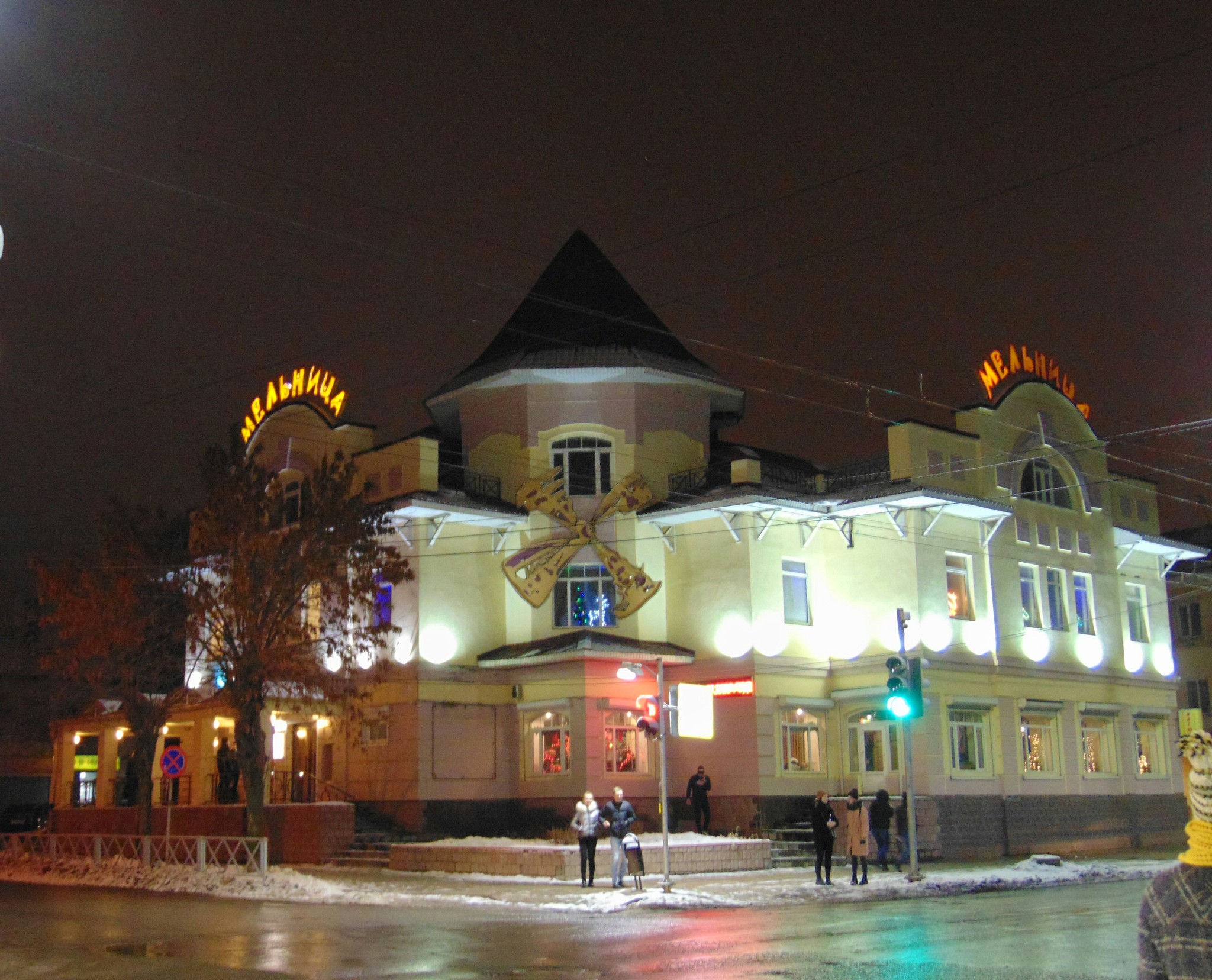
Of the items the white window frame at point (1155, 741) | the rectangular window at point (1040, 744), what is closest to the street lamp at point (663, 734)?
the rectangular window at point (1040, 744)

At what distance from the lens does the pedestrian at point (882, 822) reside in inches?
1104

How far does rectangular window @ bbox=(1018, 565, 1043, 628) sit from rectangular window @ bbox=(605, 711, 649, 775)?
11424mm

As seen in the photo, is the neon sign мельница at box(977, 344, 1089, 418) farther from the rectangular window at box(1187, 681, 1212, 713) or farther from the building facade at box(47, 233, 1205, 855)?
the rectangular window at box(1187, 681, 1212, 713)

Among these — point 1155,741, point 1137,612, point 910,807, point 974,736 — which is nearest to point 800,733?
point 974,736

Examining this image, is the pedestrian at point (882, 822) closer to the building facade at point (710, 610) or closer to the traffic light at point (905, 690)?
the traffic light at point (905, 690)

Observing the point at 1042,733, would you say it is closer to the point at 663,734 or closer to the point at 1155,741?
the point at 1155,741

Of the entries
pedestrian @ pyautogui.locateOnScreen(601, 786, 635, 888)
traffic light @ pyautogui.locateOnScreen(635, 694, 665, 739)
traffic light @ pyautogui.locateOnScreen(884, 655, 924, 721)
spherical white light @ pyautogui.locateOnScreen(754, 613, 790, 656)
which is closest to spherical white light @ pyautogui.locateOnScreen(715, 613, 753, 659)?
spherical white light @ pyautogui.locateOnScreen(754, 613, 790, 656)

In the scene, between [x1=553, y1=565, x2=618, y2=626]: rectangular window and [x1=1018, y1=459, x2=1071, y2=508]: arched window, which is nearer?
[x1=553, y1=565, x2=618, y2=626]: rectangular window

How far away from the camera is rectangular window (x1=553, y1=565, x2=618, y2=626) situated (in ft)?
119

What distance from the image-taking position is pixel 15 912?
68.3ft

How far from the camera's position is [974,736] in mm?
34312

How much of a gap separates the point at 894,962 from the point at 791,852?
17.8 meters

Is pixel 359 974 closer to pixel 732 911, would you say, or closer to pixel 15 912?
pixel 732 911

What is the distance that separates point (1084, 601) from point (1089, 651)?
5.18 ft
